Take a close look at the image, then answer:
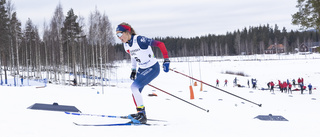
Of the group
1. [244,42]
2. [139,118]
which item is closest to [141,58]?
[139,118]

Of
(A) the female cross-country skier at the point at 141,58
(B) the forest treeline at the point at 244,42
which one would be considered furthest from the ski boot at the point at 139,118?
(B) the forest treeline at the point at 244,42

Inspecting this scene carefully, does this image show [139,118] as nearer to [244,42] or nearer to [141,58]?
[141,58]

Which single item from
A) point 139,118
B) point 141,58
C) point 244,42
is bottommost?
point 139,118

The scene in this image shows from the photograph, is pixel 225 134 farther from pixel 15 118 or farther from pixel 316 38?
pixel 316 38

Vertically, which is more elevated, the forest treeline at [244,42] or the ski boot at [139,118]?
the forest treeline at [244,42]

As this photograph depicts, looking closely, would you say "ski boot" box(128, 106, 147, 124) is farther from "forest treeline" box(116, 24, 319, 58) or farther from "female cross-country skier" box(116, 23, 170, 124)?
"forest treeline" box(116, 24, 319, 58)

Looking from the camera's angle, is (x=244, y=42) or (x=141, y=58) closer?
(x=141, y=58)

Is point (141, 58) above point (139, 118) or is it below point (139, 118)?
above

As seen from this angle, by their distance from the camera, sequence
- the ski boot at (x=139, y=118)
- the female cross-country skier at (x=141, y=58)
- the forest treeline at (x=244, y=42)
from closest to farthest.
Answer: the ski boot at (x=139, y=118), the female cross-country skier at (x=141, y=58), the forest treeline at (x=244, y=42)

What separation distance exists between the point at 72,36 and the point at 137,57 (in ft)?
107

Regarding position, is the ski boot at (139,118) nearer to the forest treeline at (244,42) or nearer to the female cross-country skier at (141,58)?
the female cross-country skier at (141,58)

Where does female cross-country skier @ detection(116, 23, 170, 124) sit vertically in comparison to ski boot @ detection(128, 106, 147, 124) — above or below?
above

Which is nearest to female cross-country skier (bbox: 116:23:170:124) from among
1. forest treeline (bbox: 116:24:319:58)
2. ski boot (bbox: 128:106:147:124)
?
ski boot (bbox: 128:106:147:124)

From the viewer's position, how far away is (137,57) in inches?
197
